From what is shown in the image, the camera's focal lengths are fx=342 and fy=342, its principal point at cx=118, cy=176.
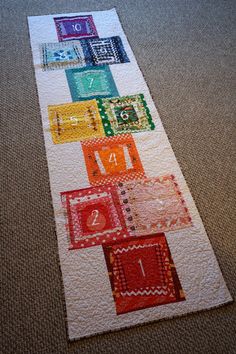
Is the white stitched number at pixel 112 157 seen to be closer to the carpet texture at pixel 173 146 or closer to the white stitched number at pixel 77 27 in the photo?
the carpet texture at pixel 173 146

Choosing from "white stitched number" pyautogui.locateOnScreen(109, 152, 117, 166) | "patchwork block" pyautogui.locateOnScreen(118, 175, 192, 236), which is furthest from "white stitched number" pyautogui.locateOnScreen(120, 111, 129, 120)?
"patchwork block" pyautogui.locateOnScreen(118, 175, 192, 236)

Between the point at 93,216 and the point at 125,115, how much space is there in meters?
0.51

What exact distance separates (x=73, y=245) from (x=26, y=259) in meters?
0.15

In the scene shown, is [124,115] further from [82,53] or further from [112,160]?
[82,53]

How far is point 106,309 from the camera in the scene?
0.99 metres

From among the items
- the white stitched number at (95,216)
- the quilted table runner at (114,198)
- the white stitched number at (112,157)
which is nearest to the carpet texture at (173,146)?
the quilted table runner at (114,198)

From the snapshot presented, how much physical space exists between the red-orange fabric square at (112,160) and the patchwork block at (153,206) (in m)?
0.05

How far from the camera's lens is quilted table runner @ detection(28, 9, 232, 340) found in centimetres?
102

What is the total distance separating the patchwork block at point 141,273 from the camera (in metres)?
1.01

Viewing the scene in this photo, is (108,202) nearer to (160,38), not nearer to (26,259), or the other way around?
(26,259)

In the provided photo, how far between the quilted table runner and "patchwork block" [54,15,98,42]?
0.05ft

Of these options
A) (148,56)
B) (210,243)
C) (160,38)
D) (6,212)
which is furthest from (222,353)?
(160,38)

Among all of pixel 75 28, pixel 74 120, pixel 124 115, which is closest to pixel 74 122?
pixel 74 120

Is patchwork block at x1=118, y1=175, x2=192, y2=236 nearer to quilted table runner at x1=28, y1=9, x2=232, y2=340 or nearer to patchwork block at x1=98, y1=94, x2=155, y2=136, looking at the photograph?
quilted table runner at x1=28, y1=9, x2=232, y2=340
